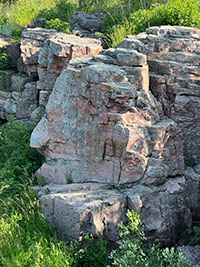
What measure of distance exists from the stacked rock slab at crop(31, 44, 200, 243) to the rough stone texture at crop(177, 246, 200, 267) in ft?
1.08

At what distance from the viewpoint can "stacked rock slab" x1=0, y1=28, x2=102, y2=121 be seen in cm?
815

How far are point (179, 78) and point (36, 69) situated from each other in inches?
158

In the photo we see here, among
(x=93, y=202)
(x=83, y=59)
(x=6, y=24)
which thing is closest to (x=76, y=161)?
(x=93, y=202)

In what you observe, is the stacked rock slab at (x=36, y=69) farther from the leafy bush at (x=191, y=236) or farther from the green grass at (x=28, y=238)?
the leafy bush at (x=191, y=236)

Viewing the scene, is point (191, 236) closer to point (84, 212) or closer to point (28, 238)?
point (84, 212)

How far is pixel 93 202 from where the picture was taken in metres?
5.89

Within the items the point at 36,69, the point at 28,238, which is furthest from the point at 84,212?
the point at 36,69

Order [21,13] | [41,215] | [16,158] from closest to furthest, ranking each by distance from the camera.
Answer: [41,215] < [16,158] < [21,13]

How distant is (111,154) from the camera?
643 cm

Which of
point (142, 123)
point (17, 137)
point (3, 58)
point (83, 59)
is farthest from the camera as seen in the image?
point (3, 58)

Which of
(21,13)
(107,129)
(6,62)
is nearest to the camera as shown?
(107,129)

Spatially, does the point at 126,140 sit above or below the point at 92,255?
above

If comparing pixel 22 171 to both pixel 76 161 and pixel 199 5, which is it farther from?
pixel 199 5

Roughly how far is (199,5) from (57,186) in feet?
20.0
